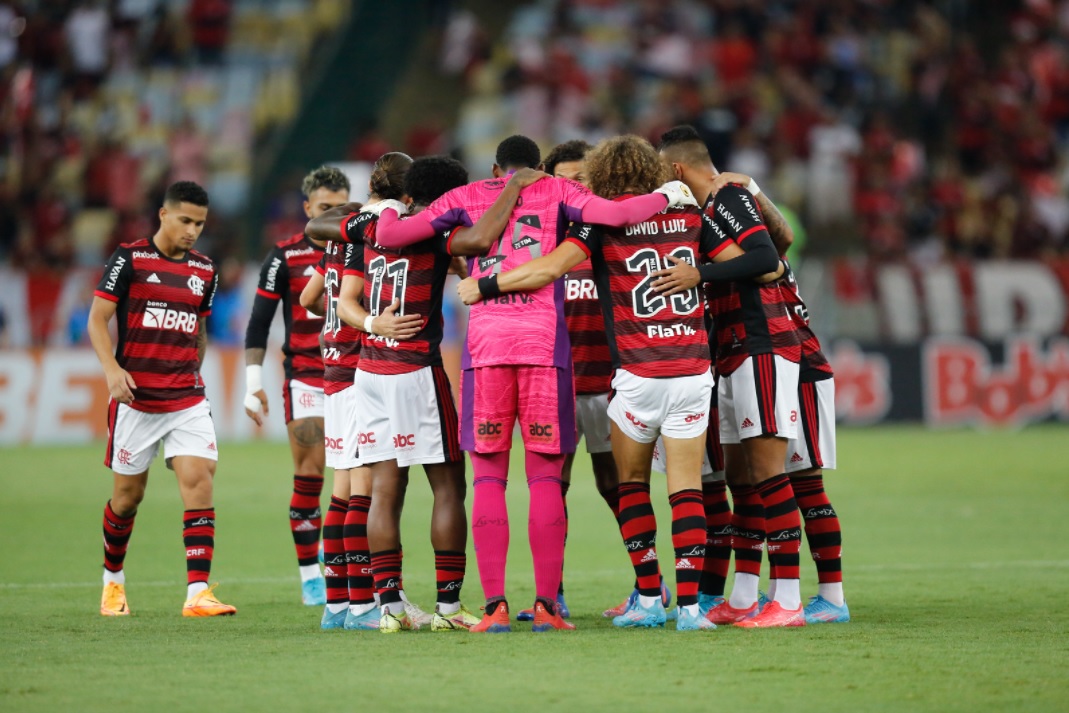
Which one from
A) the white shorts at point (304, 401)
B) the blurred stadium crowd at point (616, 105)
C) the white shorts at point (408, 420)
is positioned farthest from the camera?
the blurred stadium crowd at point (616, 105)

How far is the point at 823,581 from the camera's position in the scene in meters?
7.88

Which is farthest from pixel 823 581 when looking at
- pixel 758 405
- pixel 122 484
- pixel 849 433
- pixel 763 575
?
pixel 849 433

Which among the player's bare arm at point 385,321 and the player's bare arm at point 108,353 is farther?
the player's bare arm at point 108,353

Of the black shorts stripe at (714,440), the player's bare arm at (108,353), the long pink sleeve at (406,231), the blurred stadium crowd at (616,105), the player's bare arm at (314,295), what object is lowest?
the black shorts stripe at (714,440)

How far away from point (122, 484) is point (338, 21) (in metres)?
18.4

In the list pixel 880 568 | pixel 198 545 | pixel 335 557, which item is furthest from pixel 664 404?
pixel 880 568

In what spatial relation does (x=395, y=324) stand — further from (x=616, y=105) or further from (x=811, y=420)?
(x=616, y=105)

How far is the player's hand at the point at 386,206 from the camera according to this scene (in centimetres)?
763

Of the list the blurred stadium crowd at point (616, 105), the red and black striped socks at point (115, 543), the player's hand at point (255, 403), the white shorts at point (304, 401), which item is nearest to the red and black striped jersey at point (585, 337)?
the white shorts at point (304, 401)

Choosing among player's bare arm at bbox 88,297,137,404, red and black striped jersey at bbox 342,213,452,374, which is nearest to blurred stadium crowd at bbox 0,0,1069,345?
player's bare arm at bbox 88,297,137,404

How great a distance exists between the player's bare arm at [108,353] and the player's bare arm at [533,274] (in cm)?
243

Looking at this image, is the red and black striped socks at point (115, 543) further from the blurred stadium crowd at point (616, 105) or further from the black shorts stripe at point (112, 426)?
the blurred stadium crowd at point (616, 105)

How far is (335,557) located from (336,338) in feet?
4.20

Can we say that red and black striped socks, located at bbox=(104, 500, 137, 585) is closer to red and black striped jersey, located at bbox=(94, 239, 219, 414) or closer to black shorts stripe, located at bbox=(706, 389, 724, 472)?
red and black striped jersey, located at bbox=(94, 239, 219, 414)
